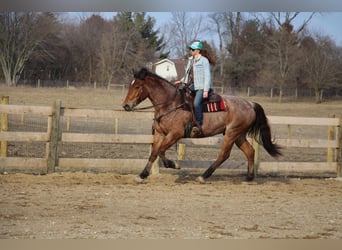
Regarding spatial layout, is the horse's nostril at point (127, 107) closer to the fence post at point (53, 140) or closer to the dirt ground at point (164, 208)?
the dirt ground at point (164, 208)

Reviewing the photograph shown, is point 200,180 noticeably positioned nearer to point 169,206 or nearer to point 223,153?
point 223,153

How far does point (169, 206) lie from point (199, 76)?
105 inches

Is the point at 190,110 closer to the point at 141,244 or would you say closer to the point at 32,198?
the point at 32,198

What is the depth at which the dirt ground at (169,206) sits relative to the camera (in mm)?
4730

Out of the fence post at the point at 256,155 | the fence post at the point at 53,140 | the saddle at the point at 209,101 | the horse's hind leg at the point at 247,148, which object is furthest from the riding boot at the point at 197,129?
the fence post at the point at 53,140

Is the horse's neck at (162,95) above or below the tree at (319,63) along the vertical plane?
below

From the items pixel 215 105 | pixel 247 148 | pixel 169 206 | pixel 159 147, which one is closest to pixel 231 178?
pixel 247 148

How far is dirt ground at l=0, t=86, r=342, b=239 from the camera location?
4730mm

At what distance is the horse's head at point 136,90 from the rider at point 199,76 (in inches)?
32.7

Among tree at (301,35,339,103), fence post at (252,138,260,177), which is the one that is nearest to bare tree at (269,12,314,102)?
tree at (301,35,339,103)

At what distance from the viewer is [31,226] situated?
4.71 metres

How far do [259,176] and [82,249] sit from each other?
21.1ft

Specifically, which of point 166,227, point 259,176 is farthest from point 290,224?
point 259,176

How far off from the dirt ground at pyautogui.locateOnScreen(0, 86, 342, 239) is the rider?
1156 mm
